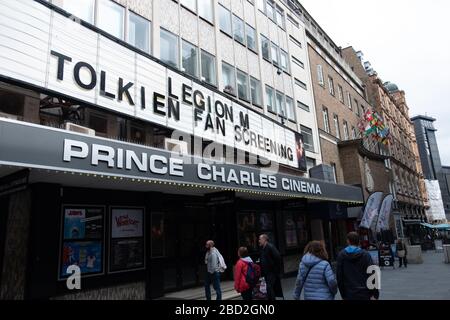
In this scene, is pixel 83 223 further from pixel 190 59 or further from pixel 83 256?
pixel 190 59

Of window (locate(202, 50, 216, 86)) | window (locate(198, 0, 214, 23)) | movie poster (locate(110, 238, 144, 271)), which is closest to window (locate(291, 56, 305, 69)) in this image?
window (locate(198, 0, 214, 23))

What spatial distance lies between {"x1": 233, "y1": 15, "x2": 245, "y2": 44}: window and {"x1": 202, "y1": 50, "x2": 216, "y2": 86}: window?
9.94ft

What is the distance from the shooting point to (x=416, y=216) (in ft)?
153

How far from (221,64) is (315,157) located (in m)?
9.81

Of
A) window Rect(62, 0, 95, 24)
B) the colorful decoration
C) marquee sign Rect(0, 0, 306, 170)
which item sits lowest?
marquee sign Rect(0, 0, 306, 170)

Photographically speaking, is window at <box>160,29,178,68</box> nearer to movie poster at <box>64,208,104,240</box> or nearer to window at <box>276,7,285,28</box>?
movie poster at <box>64,208,104,240</box>

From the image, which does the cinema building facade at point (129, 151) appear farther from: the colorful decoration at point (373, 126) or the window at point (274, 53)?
the colorful decoration at point (373, 126)

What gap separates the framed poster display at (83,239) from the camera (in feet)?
28.3

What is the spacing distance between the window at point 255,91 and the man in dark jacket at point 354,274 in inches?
502

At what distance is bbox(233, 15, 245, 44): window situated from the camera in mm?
17609

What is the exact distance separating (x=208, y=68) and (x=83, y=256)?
30.5 feet

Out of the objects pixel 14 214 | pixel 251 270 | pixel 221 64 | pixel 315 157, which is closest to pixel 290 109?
pixel 315 157

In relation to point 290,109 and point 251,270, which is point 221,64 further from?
point 251,270

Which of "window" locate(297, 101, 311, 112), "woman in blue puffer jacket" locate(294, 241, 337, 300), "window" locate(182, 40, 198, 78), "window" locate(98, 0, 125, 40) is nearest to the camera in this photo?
"woman in blue puffer jacket" locate(294, 241, 337, 300)
